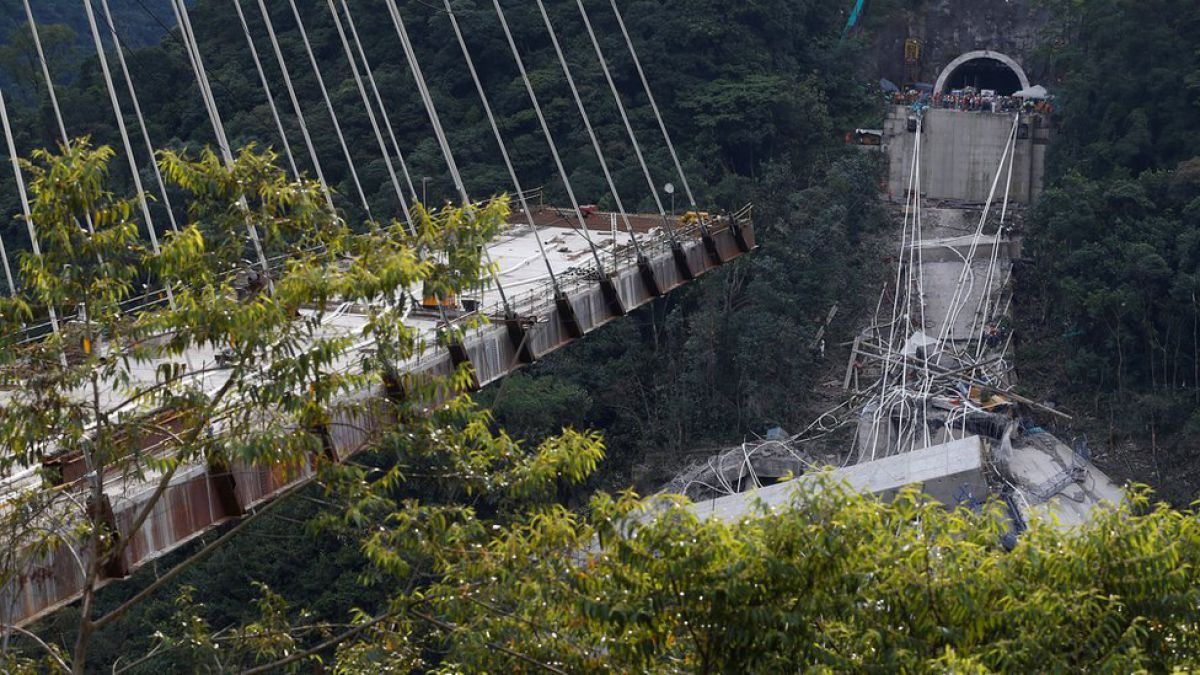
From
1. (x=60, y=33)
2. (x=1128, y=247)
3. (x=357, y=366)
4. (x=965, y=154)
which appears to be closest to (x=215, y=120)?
(x=357, y=366)

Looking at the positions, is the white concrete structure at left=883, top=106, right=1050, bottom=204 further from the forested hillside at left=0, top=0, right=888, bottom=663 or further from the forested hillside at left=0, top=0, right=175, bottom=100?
the forested hillside at left=0, top=0, right=175, bottom=100

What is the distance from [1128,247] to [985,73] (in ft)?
49.4

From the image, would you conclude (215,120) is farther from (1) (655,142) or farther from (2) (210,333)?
(1) (655,142)

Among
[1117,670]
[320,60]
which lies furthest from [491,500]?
[320,60]

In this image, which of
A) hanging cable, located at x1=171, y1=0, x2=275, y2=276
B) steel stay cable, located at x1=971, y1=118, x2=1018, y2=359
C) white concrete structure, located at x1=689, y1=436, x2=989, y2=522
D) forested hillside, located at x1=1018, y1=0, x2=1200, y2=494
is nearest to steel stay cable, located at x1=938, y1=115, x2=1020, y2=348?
steel stay cable, located at x1=971, y1=118, x2=1018, y2=359

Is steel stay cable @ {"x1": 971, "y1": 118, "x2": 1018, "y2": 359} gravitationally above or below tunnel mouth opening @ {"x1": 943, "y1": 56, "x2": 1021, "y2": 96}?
below

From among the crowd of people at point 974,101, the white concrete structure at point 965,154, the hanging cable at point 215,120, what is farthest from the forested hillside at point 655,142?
the hanging cable at point 215,120

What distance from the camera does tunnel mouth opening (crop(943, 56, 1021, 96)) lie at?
46094mm

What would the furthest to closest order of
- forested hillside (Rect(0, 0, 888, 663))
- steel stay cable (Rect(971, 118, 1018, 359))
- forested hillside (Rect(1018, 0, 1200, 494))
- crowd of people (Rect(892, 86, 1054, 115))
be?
1. crowd of people (Rect(892, 86, 1054, 115))
2. steel stay cable (Rect(971, 118, 1018, 359))
3. forested hillside (Rect(0, 0, 888, 663))
4. forested hillside (Rect(1018, 0, 1200, 494))

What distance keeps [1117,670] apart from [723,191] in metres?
30.9

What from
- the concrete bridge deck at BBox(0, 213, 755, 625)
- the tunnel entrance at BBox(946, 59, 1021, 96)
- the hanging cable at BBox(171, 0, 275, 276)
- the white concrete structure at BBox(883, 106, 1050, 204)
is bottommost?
the white concrete structure at BBox(883, 106, 1050, 204)

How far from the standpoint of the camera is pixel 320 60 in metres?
43.2

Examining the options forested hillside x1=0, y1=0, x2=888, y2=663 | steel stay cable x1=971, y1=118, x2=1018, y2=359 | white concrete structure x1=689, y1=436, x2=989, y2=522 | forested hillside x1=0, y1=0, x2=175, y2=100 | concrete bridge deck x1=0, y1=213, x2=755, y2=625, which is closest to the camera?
concrete bridge deck x1=0, y1=213, x2=755, y2=625

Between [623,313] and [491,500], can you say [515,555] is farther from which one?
[623,313]
